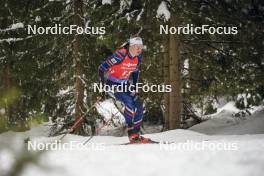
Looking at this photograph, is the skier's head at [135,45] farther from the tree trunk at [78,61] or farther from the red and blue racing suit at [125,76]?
the tree trunk at [78,61]

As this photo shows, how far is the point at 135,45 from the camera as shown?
7664 millimetres

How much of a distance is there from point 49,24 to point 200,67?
4.76m

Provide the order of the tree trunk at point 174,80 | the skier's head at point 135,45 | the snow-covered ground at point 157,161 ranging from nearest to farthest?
the snow-covered ground at point 157,161, the skier's head at point 135,45, the tree trunk at point 174,80

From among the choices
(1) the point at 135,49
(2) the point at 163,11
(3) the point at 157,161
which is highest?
(2) the point at 163,11

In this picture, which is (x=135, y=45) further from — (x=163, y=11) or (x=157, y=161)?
(x=157, y=161)

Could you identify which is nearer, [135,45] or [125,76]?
[135,45]

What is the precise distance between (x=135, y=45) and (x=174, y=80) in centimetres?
298

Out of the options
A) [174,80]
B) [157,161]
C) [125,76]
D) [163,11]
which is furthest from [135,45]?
[157,161]


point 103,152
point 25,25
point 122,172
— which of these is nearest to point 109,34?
point 25,25

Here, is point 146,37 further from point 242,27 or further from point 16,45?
point 16,45

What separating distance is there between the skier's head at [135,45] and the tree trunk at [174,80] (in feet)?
9.06

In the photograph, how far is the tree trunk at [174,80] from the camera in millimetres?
10289

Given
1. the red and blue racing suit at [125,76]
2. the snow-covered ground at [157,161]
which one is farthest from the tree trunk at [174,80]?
the snow-covered ground at [157,161]

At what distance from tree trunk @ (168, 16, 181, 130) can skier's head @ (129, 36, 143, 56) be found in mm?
2763
